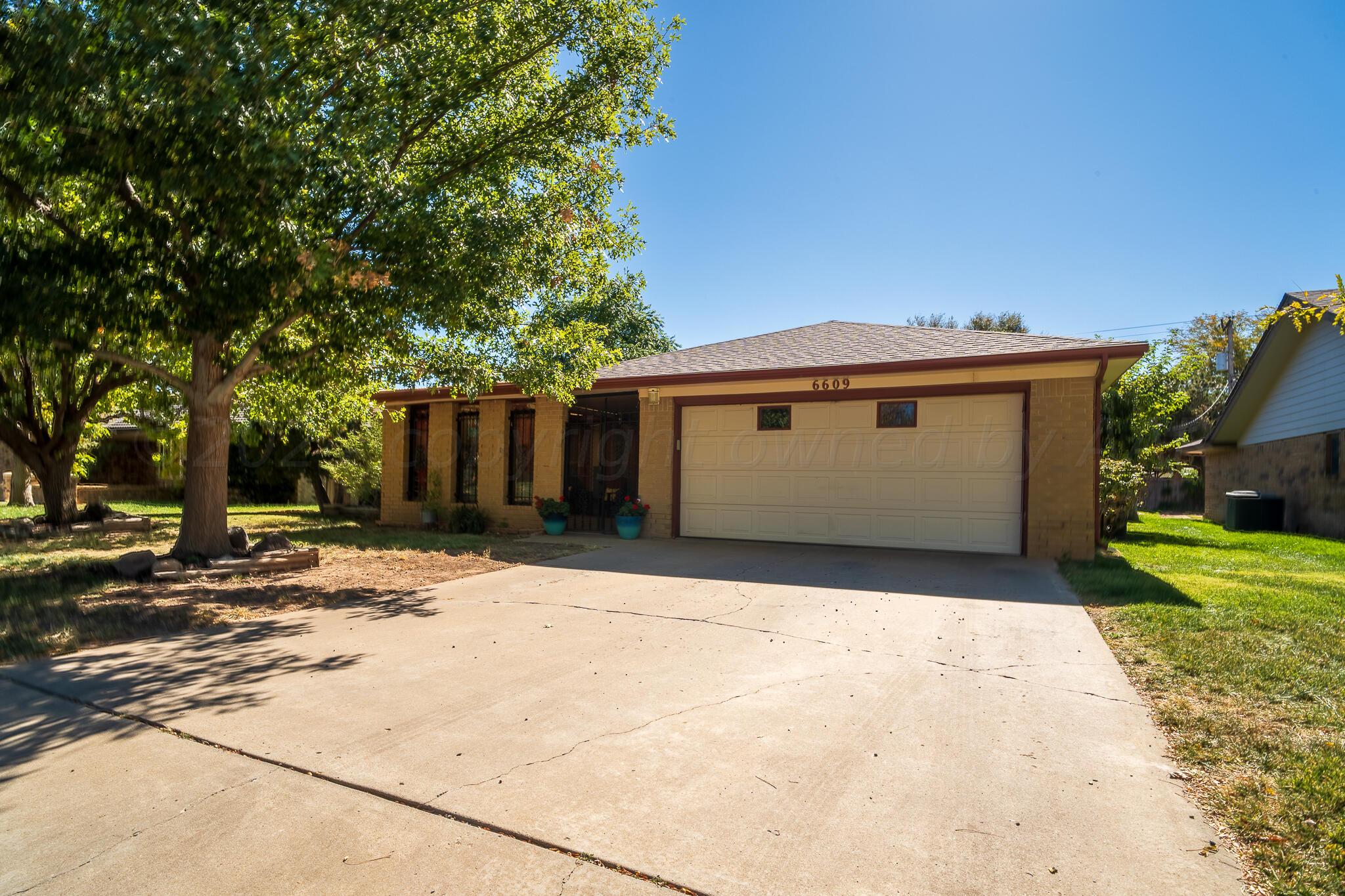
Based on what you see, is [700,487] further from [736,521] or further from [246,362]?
[246,362]

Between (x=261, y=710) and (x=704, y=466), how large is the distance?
9.20 meters

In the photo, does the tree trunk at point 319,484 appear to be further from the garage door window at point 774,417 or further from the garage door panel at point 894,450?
the garage door panel at point 894,450

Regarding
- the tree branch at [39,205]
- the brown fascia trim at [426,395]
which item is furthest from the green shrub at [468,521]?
the tree branch at [39,205]

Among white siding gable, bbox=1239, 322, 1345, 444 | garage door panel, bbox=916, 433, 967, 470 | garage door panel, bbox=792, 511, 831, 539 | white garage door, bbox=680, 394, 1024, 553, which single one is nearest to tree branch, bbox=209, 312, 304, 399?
white garage door, bbox=680, 394, 1024, 553

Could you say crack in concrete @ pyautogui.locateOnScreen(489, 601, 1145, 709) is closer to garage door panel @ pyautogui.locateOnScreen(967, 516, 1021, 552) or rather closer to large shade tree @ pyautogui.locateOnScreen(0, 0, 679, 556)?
large shade tree @ pyautogui.locateOnScreen(0, 0, 679, 556)

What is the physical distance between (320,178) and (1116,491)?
43.4ft

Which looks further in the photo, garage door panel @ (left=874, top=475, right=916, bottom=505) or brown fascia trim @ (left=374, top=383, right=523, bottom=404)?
brown fascia trim @ (left=374, top=383, right=523, bottom=404)

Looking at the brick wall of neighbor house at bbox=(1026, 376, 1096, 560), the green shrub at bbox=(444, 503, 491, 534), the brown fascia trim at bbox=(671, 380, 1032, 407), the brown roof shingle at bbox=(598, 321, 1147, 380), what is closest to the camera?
the brick wall of neighbor house at bbox=(1026, 376, 1096, 560)

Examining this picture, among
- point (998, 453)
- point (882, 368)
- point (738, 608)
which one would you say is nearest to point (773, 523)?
point (882, 368)

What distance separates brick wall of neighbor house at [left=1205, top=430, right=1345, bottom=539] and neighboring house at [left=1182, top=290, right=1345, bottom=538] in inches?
0.7

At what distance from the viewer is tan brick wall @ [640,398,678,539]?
12.9 metres

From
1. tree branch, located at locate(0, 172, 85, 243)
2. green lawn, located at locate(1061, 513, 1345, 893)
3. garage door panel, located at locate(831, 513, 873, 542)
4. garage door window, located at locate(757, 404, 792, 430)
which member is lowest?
green lawn, located at locate(1061, 513, 1345, 893)

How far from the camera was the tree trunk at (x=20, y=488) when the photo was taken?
66.5ft

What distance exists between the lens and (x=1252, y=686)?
440 cm
